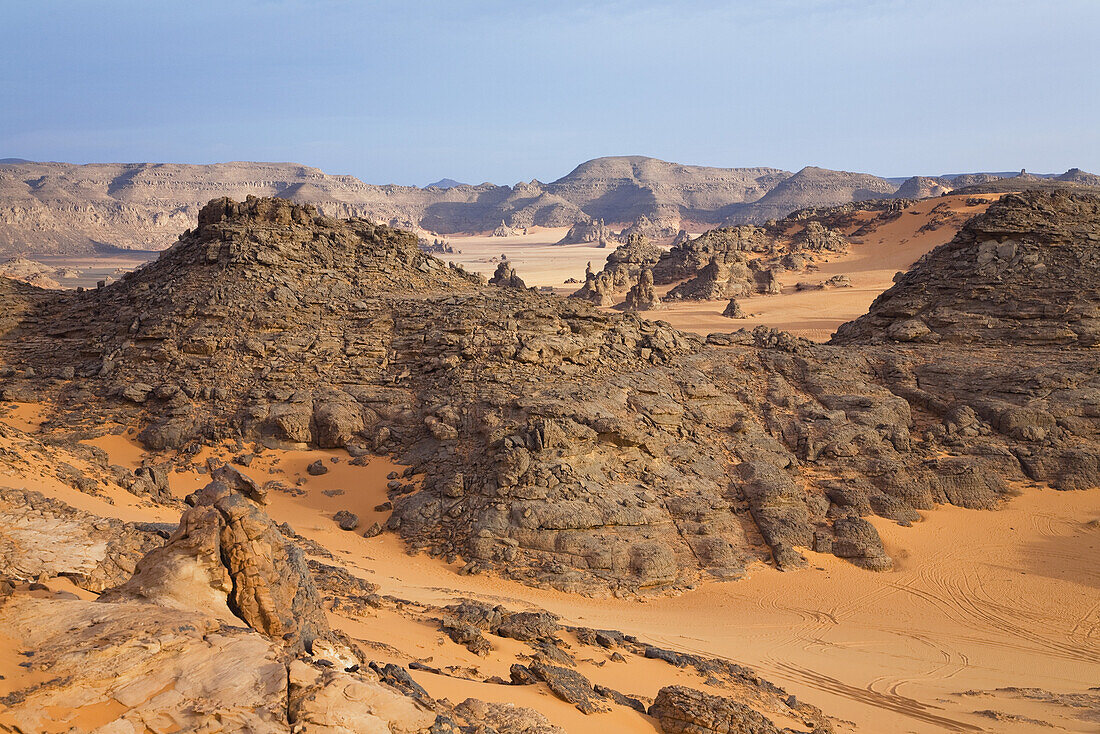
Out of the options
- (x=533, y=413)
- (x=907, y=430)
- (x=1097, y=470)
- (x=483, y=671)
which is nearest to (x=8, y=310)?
(x=533, y=413)

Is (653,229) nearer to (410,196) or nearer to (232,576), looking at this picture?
(410,196)

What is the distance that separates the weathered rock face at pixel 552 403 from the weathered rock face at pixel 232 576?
19.7ft

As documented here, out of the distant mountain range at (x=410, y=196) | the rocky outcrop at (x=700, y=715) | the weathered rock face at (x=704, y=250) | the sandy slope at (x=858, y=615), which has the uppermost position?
the distant mountain range at (x=410, y=196)

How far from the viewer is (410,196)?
137 meters

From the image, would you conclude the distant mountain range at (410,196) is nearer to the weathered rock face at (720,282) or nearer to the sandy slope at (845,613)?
the weathered rock face at (720,282)

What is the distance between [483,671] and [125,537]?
369 centimetres

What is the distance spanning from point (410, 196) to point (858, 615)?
132610 millimetres

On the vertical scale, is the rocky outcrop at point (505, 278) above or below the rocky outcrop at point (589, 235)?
below

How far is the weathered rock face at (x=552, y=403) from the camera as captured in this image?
13.0 meters

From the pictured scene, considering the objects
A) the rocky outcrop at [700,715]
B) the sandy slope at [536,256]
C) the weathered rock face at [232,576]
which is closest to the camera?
the weathered rock face at [232,576]

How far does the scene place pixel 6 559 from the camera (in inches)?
241

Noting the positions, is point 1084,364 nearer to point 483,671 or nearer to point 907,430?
point 907,430

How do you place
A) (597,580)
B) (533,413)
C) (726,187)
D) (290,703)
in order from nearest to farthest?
(290,703), (597,580), (533,413), (726,187)

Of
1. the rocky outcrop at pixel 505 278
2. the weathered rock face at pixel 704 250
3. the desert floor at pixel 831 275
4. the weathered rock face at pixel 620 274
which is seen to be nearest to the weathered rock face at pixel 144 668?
the rocky outcrop at pixel 505 278
